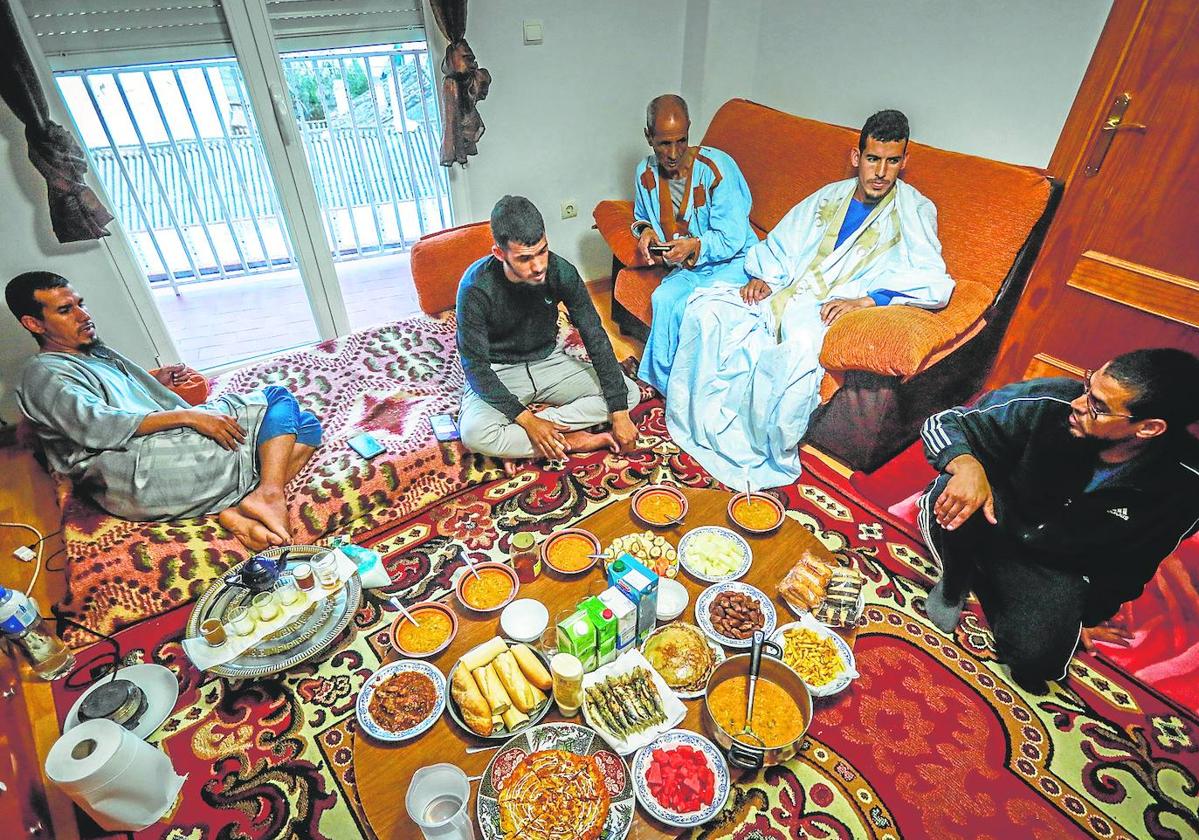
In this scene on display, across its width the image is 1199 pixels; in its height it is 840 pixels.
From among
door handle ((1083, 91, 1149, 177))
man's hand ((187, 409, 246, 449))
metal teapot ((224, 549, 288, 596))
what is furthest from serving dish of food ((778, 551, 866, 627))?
door handle ((1083, 91, 1149, 177))

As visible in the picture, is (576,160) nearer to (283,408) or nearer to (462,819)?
(283,408)

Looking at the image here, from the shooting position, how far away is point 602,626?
4.04ft

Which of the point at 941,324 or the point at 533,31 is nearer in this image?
the point at 941,324

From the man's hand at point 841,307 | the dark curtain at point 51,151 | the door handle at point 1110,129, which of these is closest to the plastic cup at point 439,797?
the man's hand at point 841,307

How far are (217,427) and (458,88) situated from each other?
1.94m

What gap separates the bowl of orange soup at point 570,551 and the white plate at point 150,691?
3.69 feet

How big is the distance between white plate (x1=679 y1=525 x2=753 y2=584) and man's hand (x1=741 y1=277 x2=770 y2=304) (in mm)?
1398

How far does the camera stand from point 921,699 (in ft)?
5.39

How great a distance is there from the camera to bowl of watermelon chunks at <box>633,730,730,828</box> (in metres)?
1.12

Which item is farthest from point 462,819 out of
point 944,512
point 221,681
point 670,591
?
point 944,512

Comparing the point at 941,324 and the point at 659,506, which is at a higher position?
the point at 941,324

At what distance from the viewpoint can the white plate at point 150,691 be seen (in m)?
A: 1.58

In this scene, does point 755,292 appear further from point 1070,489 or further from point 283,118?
point 283,118

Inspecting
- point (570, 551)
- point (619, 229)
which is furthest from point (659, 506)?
point (619, 229)
